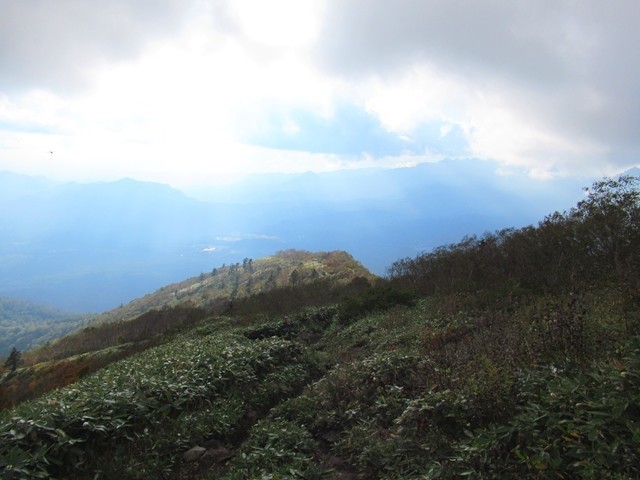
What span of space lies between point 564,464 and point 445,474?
46.3 inches

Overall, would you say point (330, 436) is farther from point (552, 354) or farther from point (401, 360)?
point (552, 354)

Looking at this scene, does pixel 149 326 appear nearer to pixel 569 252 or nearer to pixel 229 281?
pixel 569 252

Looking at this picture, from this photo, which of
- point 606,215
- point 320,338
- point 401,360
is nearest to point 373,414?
point 401,360

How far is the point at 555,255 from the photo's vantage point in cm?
1831

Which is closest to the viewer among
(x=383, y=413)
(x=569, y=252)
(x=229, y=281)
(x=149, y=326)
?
(x=383, y=413)

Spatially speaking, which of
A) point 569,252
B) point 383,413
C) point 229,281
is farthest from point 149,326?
point 229,281

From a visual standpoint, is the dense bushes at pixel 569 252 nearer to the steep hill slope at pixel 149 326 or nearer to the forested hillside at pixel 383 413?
the forested hillside at pixel 383 413

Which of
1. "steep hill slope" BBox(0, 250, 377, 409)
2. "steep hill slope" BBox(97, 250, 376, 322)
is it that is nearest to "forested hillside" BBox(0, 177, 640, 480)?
"steep hill slope" BBox(0, 250, 377, 409)

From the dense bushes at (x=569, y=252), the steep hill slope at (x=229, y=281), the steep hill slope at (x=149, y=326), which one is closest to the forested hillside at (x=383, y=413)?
the dense bushes at (x=569, y=252)

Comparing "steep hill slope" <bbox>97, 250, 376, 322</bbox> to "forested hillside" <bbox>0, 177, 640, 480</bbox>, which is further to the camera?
"steep hill slope" <bbox>97, 250, 376, 322</bbox>

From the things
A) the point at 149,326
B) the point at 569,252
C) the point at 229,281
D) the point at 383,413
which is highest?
the point at 569,252

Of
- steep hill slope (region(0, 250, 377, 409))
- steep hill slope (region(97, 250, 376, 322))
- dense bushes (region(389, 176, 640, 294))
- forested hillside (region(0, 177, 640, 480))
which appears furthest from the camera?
steep hill slope (region(97, 250, 376, 322))

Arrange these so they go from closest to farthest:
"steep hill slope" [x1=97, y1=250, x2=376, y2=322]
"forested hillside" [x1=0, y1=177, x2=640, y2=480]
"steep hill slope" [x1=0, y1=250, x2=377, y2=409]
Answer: "forested hillside" [x1=0, y1=177, x2=640, y2=480] → "steep hill slope" [x1=0, y1=250, x2=377, y2=409] → "steep hill slope" [x1=97, y1=250, x2=376, y2=322]

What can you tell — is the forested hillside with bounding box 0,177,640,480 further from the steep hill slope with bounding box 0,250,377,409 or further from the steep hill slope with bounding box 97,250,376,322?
the steep hill slope with bounding box 97,250,376,322
